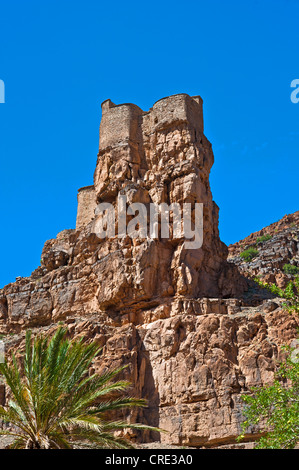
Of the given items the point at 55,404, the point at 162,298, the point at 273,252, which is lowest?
the point at 55,404

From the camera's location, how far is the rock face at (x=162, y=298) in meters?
32.1

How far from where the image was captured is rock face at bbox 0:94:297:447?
105 feet

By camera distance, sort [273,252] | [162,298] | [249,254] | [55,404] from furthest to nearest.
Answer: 1. [249,254]
2. [273,252]
3. [162,298]
4. [55,404]

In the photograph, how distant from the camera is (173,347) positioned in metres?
33.8

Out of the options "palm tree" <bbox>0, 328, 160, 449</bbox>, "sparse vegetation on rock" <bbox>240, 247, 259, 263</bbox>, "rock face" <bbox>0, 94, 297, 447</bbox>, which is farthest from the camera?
"sparse vegetation on rock" <bbox>240, 247, 259, 263</bbox>

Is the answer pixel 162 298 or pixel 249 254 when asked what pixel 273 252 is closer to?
pixel 249 254

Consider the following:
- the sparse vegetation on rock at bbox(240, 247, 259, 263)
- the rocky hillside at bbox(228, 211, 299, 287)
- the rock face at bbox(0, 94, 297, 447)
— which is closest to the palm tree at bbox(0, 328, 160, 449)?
the rock face at bbox(0, 94, 297, 447)

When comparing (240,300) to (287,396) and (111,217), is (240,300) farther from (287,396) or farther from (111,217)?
(287,396)

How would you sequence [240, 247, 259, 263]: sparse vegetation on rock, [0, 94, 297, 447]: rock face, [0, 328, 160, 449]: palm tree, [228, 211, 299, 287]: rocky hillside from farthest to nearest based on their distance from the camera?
1. [240, 247, 259, 263]: sparse vegetation on rock
2. [228, 211, 299, 287]: rocky hillside
3. [0, 94, 297, 447]: rock face
4. [0, 328, 160, 449]: palm tree

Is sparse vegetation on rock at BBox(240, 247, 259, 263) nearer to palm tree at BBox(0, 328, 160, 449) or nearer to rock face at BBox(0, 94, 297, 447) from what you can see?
rock face at BBox(0, 94, 297, 447)

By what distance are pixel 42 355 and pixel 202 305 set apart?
43.0 ft

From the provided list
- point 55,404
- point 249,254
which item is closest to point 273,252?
point 249,254

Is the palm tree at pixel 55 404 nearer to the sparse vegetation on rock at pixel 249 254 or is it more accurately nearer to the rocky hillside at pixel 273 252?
the rocky hillside at pixel 273 252

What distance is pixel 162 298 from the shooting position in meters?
36.2
